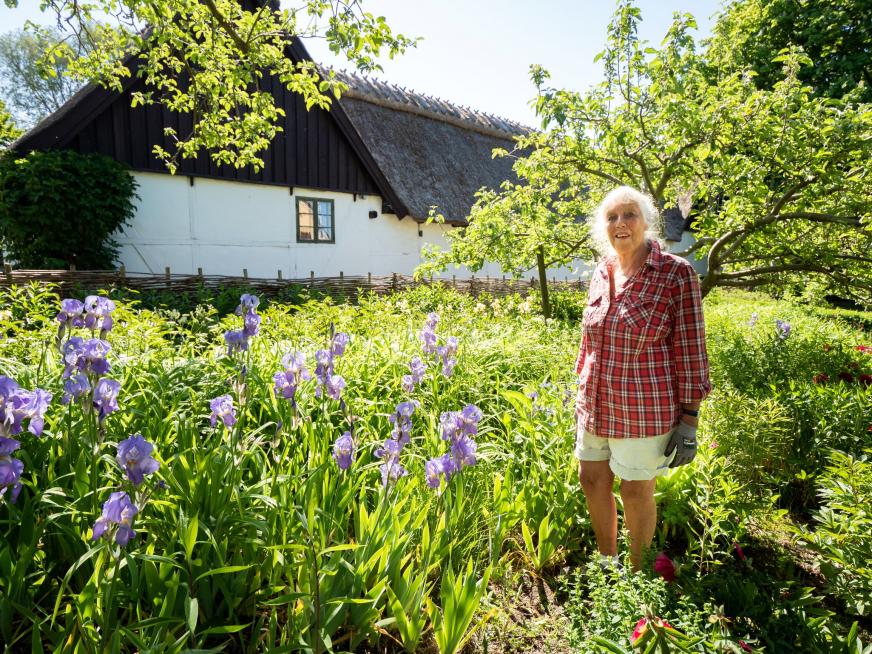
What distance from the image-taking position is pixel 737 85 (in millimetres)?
5473

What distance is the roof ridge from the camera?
17.1 m

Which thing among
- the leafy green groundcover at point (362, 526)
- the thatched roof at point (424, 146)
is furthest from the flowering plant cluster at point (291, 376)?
the thatched roof at point (424, 146)

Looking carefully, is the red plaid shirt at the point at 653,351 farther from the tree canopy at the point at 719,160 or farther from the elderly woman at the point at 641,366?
the tree canopy at the point at 719,160

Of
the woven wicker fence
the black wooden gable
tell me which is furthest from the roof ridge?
the woven wicker fence

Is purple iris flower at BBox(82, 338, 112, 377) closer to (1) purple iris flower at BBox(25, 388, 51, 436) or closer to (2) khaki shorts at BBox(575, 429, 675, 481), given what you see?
(1) purple iris flower at BBox(25, 388, 51, 436)

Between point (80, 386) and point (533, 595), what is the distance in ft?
6.90

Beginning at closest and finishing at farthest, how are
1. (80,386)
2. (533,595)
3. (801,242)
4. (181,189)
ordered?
(80,386) → (533,595) → (801,242) → (181,189)

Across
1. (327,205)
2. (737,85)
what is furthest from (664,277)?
(327,205)

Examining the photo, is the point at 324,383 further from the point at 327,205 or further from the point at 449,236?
the point at 327,205

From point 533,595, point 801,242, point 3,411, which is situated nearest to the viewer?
point 3,411

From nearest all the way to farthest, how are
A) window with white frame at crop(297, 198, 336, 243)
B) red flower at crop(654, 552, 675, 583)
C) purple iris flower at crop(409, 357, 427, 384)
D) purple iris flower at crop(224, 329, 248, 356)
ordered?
red flower at crop(654, 552, 675, 583), purple iris flower at crop(224, 329, 248, 356), purple iris flower at crop(409, 357, 427, 384), window with white frame at crop(297, 198, 336, 243)

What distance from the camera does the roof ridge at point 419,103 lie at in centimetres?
1707

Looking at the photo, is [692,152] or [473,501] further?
[692,152]

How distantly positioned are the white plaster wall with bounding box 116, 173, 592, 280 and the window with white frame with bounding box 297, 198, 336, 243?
0.49 feet
